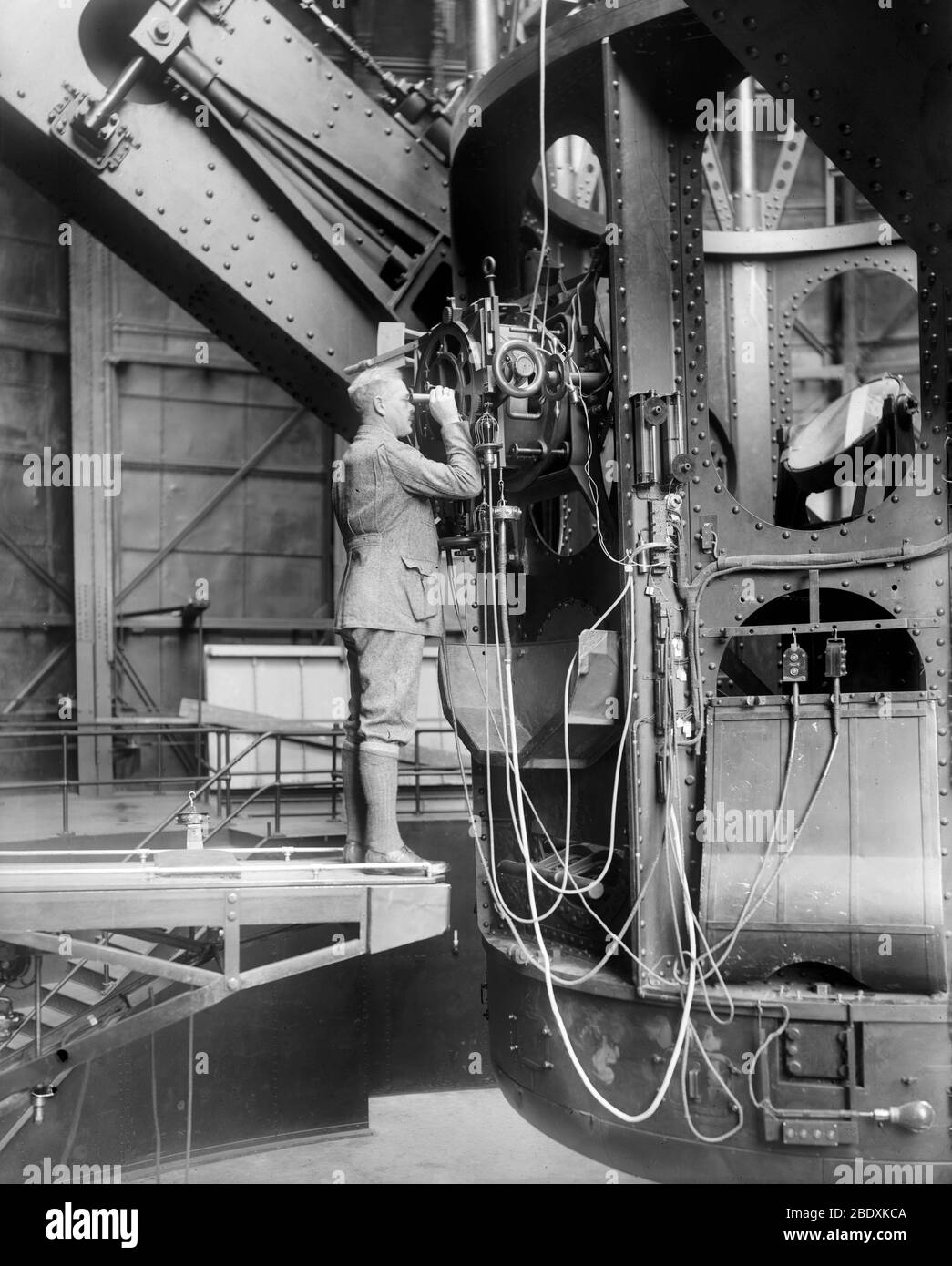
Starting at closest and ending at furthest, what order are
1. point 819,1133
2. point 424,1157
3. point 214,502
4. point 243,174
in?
point 819,1133 → point 243,174 → point 424,1157 → point 214,502

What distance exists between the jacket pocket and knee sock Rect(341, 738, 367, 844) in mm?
684

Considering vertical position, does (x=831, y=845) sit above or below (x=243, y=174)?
below

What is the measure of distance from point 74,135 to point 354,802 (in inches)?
157

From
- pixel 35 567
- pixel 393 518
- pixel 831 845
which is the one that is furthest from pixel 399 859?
pixel 35 567

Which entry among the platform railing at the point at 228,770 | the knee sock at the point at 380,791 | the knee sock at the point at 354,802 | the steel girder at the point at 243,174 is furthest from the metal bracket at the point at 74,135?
the platform railing at the point at 228,770

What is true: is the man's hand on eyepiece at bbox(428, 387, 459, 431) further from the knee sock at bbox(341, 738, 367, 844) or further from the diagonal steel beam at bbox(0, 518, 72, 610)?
the diagonal steel beam at bbox(0, 518, 72, 610)

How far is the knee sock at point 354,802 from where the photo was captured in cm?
567

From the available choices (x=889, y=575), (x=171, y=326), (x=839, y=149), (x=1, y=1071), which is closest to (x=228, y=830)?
(x=1, y=1071)

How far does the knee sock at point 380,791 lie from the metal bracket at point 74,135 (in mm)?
3690

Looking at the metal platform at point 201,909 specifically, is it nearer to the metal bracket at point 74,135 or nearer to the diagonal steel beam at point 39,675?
the metal bracket at point 74,135

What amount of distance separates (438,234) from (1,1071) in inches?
205

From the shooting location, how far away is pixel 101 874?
17.3ft

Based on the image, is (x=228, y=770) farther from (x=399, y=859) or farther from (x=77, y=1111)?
(x=399, y=859)

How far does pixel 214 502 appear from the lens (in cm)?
1639
